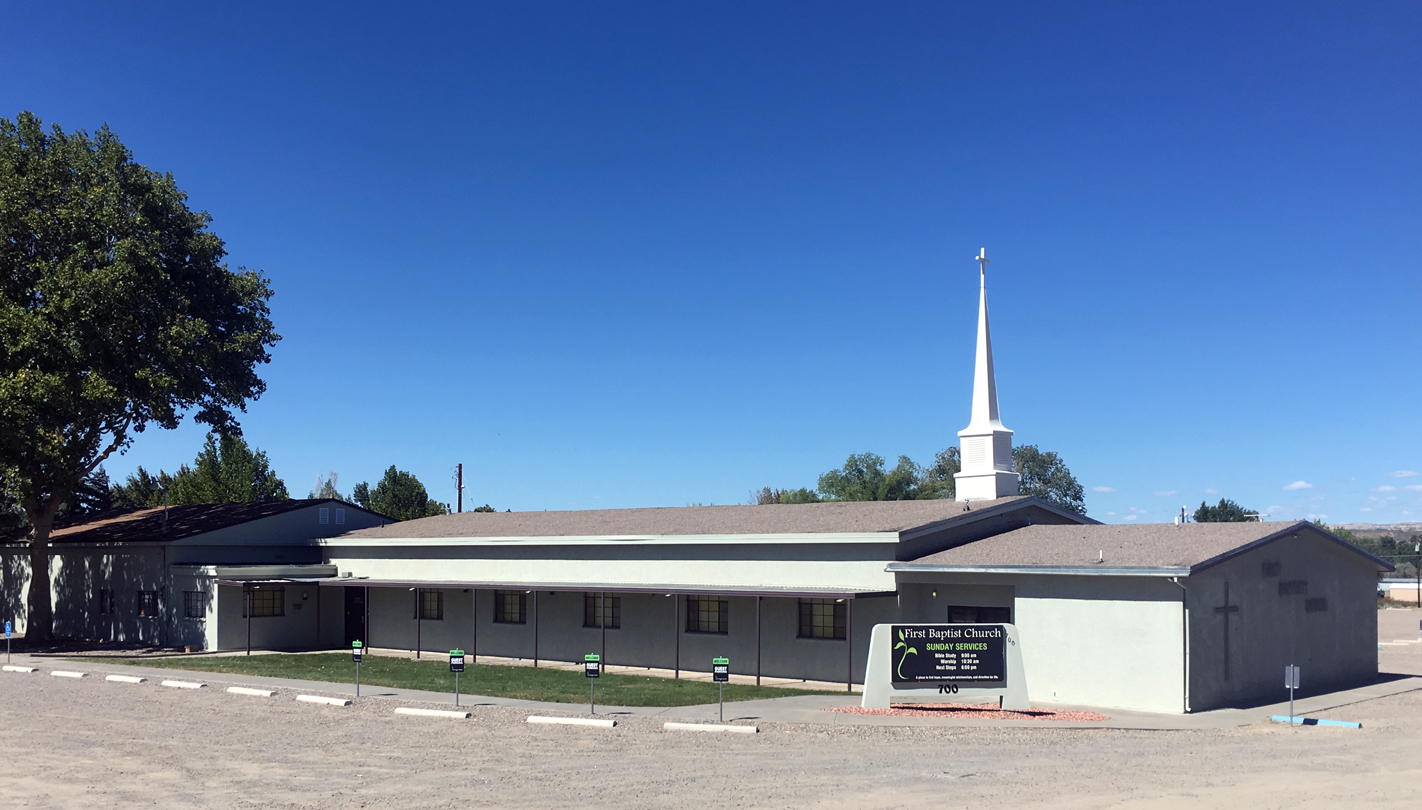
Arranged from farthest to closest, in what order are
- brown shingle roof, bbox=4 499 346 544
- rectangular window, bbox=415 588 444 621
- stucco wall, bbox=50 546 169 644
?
1. brown shingle roof, bbox=4 499 346 544
2. stucco wall, bbox=50 546 169 644
3. rectangular window, bbox=415 588 444 621

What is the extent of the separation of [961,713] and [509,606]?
16240mm

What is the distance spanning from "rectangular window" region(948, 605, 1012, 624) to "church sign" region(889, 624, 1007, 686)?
122 inches

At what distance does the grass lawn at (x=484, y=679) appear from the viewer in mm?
24078

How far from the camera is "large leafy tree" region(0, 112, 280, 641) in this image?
108ft

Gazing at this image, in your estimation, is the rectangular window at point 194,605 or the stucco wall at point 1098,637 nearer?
the stucco wall at point 1098,637

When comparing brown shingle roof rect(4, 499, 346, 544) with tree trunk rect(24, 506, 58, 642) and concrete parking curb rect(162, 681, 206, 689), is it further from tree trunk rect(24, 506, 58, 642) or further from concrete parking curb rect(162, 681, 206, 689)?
concrete parking curb rect(162, 681, 206, 689)

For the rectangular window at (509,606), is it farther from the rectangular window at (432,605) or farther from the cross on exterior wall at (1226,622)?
the cross on exterior wall at (1226,622)

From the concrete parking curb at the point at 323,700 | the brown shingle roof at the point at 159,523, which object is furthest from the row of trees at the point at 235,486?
the concrete parking curb at the point at 323,700

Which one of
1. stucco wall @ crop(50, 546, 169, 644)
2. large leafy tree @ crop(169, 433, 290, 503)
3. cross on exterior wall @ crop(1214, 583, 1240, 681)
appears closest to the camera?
cross on exterior wall @ crop(1214, 583, 1240, 681)

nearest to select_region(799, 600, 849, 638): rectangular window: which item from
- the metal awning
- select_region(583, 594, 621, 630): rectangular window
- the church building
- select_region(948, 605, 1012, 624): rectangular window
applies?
the church building

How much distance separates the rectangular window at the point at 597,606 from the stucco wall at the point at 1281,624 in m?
14.8

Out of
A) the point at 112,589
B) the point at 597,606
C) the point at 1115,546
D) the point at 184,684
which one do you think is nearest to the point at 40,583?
the point at 112,589

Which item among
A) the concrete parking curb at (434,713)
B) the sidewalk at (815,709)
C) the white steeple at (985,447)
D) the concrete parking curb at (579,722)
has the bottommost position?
the sidewalk at (815,709)

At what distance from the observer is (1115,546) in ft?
80.4
